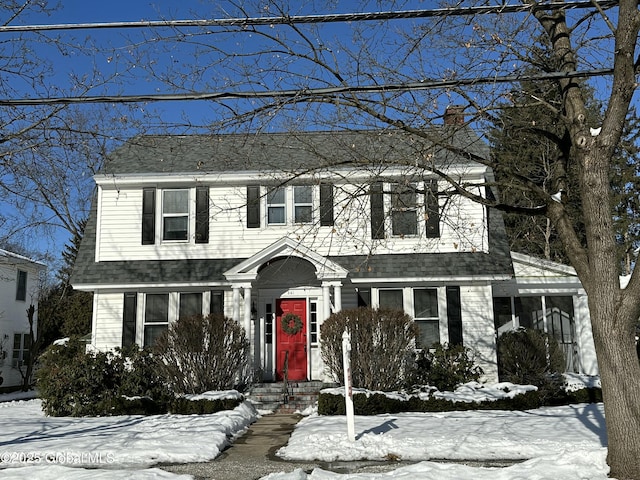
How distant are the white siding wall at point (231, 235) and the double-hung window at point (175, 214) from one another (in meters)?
0.18

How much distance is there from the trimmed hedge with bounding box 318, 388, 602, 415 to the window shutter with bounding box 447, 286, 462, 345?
2.96 m

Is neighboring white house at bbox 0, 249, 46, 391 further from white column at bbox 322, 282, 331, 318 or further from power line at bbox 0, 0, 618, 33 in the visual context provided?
power line at bbox 0, 0, 618, 33

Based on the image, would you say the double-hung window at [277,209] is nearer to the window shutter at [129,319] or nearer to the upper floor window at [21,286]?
the window shutter at [129,319]

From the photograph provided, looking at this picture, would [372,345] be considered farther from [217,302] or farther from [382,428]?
[217,302]

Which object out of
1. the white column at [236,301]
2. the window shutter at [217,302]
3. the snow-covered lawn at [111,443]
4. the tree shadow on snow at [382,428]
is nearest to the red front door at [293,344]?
the white column at [236,301]

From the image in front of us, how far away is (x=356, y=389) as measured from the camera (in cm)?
1288

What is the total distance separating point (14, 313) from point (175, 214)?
51.8ft

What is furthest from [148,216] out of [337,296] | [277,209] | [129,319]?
[337,296]

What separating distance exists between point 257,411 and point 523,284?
332 inches

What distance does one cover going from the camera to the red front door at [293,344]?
54.1 ft

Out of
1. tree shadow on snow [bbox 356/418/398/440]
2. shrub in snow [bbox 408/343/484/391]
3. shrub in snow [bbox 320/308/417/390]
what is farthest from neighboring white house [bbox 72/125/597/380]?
tree shadow on snow [bbox 356/418/398/440]

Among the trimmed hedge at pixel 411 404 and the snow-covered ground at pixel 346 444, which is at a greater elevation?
the trimmed hedge at pixel 411 404

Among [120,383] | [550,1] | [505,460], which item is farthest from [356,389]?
[550,1]

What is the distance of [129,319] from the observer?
16.8 meters
